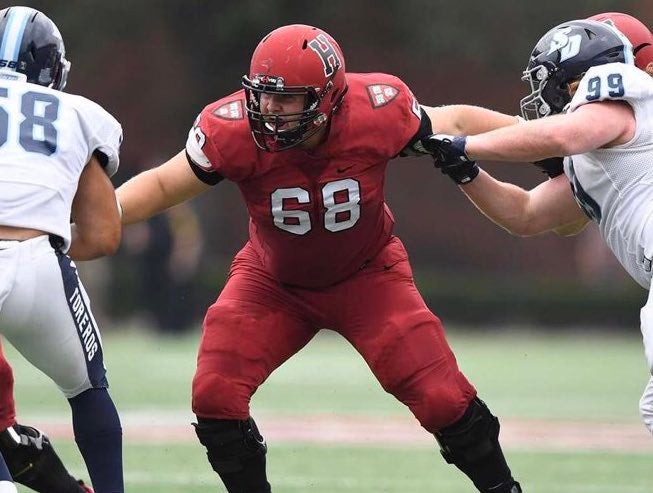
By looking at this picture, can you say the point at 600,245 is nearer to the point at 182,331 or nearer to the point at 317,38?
the point at 182,331

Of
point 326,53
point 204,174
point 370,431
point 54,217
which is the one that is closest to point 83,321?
point 54,217

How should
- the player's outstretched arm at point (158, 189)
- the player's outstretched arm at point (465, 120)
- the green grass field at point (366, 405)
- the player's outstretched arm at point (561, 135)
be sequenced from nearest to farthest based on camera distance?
the player's outstretched arm at point (561, 135) → the player's outstretched arm at point (158, 189) → the player's outstretched arm at point (465, 120) → the green grass field at point (366, 405)

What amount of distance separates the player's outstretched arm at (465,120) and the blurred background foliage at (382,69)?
15.0 m

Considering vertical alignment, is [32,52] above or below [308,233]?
above

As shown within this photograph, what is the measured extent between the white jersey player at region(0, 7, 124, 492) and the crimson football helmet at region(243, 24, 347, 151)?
0.48 metres

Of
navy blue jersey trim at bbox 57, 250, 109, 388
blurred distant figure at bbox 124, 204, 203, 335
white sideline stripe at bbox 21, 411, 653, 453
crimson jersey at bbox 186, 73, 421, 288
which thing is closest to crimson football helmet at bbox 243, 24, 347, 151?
crimson jersey at bbox 186, 73, 421, 288

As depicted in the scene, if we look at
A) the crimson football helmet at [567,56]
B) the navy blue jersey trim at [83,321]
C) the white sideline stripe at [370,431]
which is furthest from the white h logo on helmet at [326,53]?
the white sideline stripe at [370,431]

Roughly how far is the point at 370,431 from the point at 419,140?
365 centimetres

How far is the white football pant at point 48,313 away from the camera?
441 centimetres

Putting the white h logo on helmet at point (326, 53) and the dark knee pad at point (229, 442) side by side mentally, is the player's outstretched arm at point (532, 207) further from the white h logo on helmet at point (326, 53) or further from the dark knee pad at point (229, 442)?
the dark knee pad at point (229, 442)

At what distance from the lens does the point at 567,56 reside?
16.5 feet

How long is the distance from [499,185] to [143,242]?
1098 cm

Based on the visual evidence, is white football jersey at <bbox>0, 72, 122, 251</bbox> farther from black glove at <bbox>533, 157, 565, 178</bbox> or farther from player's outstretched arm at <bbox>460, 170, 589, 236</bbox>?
black glove at <bbox>533, 157, 565, 178</bbox>

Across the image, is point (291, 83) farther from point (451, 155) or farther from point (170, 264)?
point (170, 264)
